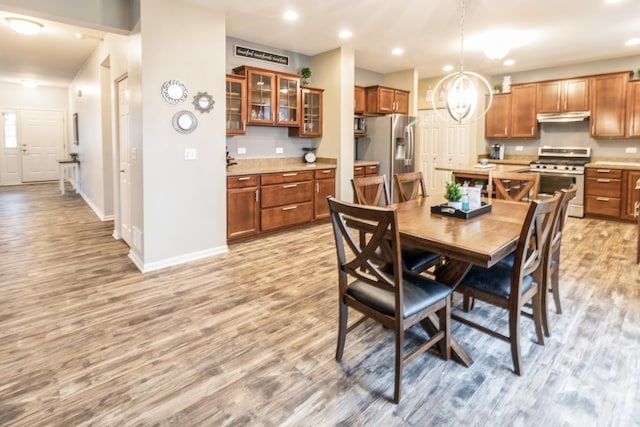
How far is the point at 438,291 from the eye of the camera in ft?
6.75

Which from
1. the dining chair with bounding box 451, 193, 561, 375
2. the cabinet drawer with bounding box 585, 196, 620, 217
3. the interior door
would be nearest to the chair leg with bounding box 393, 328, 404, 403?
the dining chair with bounding box 451, 193, 561, 375

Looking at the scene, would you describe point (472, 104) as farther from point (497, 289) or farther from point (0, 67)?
point (0, 67)

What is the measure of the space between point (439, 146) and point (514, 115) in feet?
4.96

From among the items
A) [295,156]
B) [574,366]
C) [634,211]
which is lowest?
[574,366]

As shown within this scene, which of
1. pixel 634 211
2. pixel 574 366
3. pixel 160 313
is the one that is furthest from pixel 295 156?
pixel 634 211

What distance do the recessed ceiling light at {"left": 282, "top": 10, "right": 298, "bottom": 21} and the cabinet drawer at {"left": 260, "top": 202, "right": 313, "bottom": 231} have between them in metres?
2.26

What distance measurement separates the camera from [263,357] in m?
2.28

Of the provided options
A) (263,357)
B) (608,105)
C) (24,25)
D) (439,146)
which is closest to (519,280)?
(263,357)

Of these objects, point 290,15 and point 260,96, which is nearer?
point 290,15

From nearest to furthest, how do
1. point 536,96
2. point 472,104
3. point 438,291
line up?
point 438,291 < point 472,104 < point 536,96

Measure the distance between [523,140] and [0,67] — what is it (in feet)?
34.6

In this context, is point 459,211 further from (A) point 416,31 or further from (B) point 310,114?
(B) point 310,114

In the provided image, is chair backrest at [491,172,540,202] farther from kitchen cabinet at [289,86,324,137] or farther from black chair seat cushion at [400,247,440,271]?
kitchen cabinet at [289,86,324,137]

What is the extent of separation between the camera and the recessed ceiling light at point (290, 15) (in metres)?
4.11
